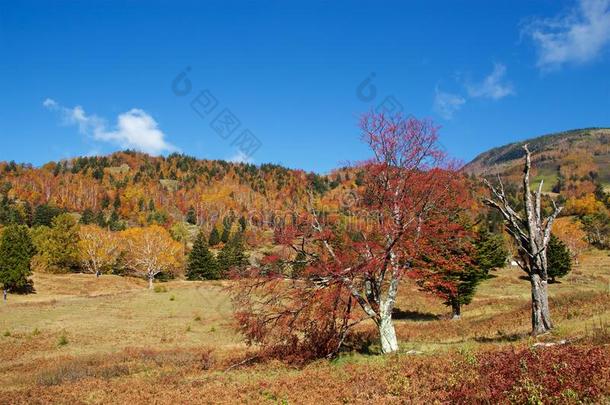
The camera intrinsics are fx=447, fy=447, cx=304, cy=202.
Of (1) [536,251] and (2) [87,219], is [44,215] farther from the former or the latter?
(1) [536,251]

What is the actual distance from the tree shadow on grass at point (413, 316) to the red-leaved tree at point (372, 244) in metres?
24.4

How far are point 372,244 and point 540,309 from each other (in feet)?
22.6

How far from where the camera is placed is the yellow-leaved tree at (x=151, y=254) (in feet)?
292

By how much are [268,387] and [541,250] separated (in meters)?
11.8

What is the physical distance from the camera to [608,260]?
9344 centimetres

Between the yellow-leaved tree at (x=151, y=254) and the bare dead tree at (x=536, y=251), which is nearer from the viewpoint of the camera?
the bare dead tree at (x=536, y=251)

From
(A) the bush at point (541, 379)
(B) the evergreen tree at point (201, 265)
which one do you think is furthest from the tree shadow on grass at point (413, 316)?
(B) the evergreen tree at point (201, 265)

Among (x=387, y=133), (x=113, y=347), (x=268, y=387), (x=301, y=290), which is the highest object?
(x=387, y=133)

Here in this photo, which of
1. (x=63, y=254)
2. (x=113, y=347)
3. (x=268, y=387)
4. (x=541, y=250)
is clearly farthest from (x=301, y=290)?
(x=63, y=254)

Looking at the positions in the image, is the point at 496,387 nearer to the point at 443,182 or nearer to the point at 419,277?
the point at 419,277

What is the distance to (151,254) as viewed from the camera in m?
90.9

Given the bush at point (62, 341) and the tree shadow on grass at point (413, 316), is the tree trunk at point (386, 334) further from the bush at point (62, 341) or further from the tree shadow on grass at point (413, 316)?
the bush at point (62, 341)

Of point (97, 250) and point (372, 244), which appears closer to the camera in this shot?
point (372, 244)

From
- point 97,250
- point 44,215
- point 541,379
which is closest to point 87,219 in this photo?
point 44,215
